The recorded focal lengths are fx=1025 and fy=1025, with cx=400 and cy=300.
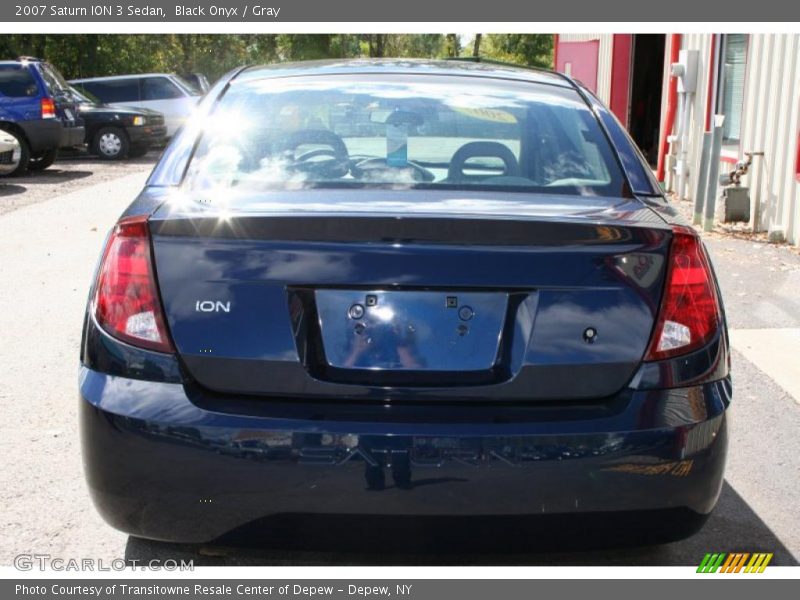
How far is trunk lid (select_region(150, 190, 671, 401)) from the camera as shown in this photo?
2.67 meters

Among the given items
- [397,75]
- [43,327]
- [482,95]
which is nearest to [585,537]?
[482,95]

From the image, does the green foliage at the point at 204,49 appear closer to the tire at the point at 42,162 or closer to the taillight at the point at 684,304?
the tire at the point at 42,162

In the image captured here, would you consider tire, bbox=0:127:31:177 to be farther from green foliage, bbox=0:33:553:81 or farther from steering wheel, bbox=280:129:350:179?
steering wheel, bbox=280:129:350:179

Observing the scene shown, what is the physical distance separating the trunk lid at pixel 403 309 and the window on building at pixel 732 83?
956 cm

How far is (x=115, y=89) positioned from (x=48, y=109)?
6.94m

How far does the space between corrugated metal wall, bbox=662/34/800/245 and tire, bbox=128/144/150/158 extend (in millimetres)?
14223

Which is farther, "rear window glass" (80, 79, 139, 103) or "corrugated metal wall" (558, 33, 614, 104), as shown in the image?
"rear window glass" (80, 79, 139, 103)

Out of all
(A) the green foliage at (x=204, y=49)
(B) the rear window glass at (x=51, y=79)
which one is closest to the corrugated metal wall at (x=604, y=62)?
(B) the rear window glass at (x=51, y=79)

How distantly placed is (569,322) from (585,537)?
569 mm

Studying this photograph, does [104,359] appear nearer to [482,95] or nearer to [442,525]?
[442,525]

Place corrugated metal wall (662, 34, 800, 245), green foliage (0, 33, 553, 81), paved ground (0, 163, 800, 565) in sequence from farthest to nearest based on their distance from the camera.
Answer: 1. green foliage (0, 33, 553, 81)
2. corrugated metal wall (662, 34, 800, 245)
3. paved ground (0, 163, 800, 565)

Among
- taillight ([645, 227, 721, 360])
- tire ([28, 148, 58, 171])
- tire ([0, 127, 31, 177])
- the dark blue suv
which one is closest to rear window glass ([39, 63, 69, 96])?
the dark blue suv

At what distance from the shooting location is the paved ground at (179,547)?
344 cm

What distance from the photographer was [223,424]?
2646 mm
